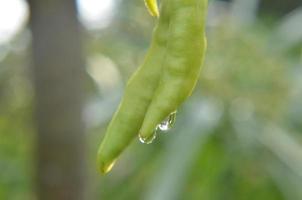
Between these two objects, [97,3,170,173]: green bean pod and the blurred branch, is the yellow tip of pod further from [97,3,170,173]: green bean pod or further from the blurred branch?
the blurred branch

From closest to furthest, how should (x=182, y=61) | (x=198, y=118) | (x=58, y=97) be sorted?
(x=182, y=61) → (x=58, y=97) → (x=198, y=118)

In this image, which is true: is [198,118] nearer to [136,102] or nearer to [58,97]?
[58,97]

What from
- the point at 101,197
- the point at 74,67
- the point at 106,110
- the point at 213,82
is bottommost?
the point at 101,197

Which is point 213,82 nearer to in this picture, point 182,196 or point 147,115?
point 182,196

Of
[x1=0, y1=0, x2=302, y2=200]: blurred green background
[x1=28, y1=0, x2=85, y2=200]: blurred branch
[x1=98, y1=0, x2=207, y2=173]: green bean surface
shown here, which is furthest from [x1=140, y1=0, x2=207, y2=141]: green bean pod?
[x1=0, y1=0, x2=302, y2=200]: blurred green background

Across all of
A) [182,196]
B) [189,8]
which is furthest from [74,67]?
[189,8]

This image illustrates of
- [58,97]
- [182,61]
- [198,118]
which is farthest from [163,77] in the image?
[198,118]

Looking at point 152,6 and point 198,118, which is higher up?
point 152,6
